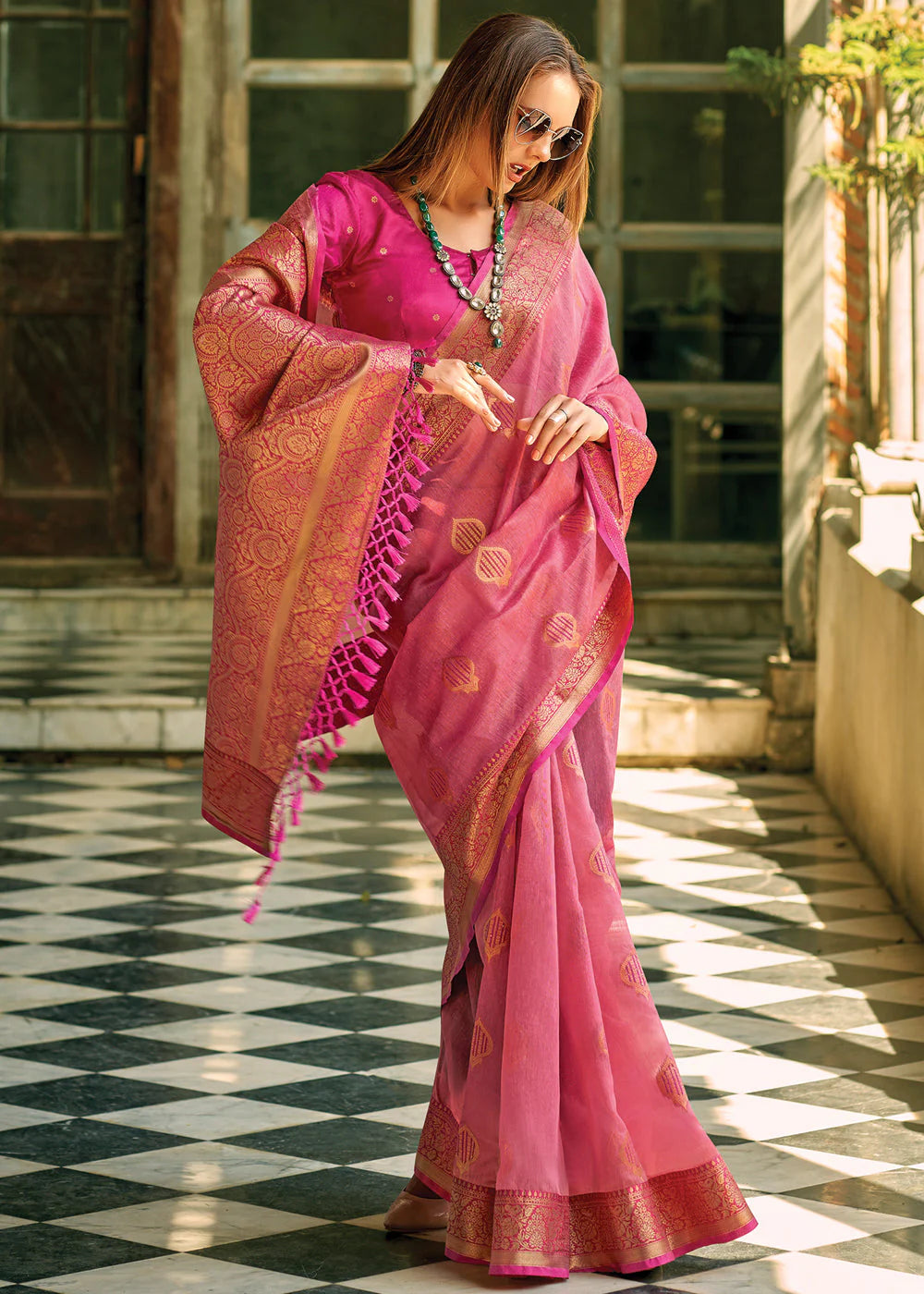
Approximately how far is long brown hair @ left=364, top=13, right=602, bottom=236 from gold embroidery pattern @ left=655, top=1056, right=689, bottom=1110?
3.82ft

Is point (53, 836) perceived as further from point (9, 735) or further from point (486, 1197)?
point (486, 1197)

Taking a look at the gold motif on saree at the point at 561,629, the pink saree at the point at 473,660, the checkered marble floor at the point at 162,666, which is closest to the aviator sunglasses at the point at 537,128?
the pink saree at the point at 473,660

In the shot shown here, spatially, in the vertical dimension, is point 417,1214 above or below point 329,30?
below

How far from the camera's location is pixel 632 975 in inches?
111

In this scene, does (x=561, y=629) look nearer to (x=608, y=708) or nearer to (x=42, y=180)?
(x=608, y=708)

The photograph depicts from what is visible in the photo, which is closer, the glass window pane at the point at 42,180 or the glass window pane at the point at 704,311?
the glass window pane at the point at 704,311

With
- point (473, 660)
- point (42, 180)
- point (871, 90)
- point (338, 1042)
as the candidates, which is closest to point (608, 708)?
point (473, 660)

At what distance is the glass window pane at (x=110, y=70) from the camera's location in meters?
8.84

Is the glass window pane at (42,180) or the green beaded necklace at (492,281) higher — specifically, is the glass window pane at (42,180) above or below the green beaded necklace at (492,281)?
above

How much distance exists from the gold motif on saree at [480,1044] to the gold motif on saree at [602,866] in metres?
0.25

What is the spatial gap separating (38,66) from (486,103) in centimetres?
653

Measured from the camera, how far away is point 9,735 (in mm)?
6906

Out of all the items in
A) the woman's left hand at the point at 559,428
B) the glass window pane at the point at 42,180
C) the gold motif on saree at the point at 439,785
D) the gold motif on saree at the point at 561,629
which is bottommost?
the gold motif on saree at the point at 439,785

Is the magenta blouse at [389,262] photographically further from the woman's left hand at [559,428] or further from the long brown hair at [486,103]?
the woman's left hand at [559,428]
